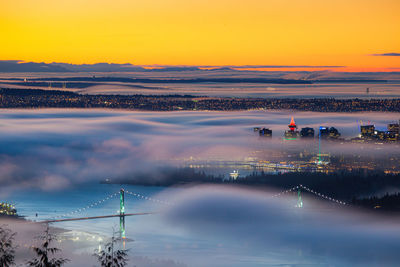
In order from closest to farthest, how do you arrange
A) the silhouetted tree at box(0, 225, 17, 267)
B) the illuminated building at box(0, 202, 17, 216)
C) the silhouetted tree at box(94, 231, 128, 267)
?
the silhouetted tree at box(0, 225, 17, 267) < the silhouetted tree at box(94, 231, 128, 267) < the illuminated building at box(0, 202, 17, 216)

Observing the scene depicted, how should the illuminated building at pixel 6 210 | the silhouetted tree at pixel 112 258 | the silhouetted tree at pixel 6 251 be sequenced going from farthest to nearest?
the illuminated building at pixel 6 210 < the silhouetted tree at pixel 112 258 < the silhouetted tree at pixel 6 251

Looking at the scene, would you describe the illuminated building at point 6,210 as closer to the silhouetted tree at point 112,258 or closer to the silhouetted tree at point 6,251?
the silhouetted tree at point 6,251

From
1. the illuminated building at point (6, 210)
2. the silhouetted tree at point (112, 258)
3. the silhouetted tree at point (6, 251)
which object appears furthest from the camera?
the illuminated building at point (6, 210)

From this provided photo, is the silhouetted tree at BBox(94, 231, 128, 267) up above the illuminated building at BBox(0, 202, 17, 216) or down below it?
above

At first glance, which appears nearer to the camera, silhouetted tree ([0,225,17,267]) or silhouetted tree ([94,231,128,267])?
silhouetted tree ([0,225,17,267])

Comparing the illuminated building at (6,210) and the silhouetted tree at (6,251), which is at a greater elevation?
the silhouetted tree at (6,251)

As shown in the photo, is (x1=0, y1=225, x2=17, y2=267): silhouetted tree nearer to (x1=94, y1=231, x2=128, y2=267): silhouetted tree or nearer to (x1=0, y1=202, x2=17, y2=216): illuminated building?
(x1=94, y1=231, x2=128, y2=267): silhouetted tree

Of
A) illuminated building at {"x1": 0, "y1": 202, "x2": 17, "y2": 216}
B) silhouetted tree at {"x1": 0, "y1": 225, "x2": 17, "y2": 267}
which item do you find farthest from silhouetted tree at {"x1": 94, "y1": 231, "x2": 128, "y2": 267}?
illuminated building at {"x1": 0, "y1": 202, "x2": 17, "y2": 216}

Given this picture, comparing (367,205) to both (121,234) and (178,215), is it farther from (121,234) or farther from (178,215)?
(121,234)

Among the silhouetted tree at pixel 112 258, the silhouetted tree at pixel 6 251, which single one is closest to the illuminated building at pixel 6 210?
the silhouetted tree at pixel 6 251

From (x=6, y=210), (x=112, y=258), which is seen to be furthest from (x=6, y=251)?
(x=6, y=210)

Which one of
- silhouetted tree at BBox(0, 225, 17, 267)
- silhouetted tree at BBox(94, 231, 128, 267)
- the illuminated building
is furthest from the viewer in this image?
the illuminated building

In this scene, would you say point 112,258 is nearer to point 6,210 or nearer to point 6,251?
point 6,251
